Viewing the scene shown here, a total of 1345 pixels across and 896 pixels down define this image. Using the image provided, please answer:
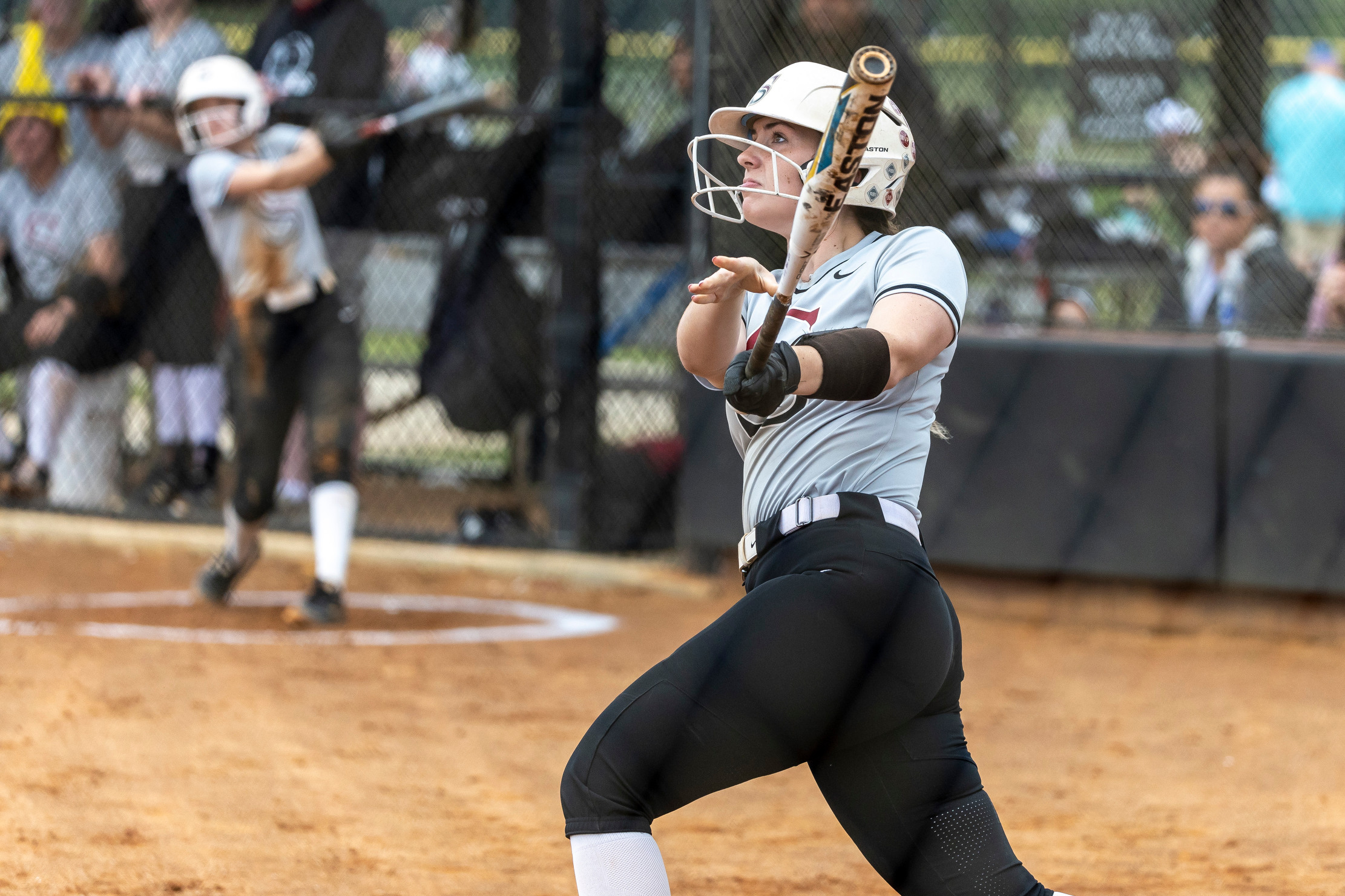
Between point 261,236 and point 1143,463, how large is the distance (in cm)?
355

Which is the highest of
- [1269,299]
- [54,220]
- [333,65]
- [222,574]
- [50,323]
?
[333,65]

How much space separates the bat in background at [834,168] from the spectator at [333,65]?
544 centimetres

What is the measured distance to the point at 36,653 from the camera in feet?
17.7

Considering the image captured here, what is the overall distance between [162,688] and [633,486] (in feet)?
8.41

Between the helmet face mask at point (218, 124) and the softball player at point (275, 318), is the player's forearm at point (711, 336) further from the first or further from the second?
the helmet face mask at point (218, 124)

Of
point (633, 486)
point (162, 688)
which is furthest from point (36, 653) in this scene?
point (633, 486)

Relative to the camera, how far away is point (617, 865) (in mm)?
2107

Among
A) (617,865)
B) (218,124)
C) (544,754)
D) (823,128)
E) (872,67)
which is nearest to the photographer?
(872,67)

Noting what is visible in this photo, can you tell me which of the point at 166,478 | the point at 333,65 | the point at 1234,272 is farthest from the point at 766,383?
the point at 166,478

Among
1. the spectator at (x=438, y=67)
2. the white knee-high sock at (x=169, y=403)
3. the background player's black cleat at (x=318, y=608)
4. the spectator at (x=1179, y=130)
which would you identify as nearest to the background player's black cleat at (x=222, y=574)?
the background player's black cleat at (x=318, y=608)

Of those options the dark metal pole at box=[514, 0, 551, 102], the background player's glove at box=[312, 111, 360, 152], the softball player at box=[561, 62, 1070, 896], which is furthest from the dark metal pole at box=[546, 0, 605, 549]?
the softball player at box=[561, 62, 1070, 896]

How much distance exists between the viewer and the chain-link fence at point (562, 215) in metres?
6.43

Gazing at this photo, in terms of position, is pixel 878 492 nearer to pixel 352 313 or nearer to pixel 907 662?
pixel 907 662

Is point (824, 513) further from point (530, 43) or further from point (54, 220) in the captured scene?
point (54, 220)
